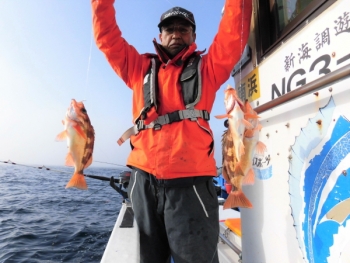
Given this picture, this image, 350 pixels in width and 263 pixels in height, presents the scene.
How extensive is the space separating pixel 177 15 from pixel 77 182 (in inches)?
79.5

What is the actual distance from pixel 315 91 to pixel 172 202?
1395 millimetres

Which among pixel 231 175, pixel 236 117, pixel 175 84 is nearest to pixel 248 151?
pixel 231 175

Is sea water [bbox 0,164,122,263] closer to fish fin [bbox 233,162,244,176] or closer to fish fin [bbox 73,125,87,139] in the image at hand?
fish fin [bbox 73,125,87,139]

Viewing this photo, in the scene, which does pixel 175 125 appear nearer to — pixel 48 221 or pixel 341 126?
pixel 341 126

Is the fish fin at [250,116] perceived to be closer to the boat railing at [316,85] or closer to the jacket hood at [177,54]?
the boat railing at [316,85]

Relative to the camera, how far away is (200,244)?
207 centimetres

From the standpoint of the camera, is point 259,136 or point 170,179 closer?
point 170,179

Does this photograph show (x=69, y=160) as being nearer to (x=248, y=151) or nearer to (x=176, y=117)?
(x=176, y=117)

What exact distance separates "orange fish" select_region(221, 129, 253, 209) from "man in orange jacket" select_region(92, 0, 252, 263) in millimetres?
140

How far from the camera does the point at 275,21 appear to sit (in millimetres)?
2436

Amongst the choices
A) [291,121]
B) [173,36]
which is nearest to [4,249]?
[173,36]

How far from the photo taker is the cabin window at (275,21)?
2102mm

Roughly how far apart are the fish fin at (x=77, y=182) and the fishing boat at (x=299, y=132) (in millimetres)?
956

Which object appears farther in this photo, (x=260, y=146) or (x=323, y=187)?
(x=260, y=146)
